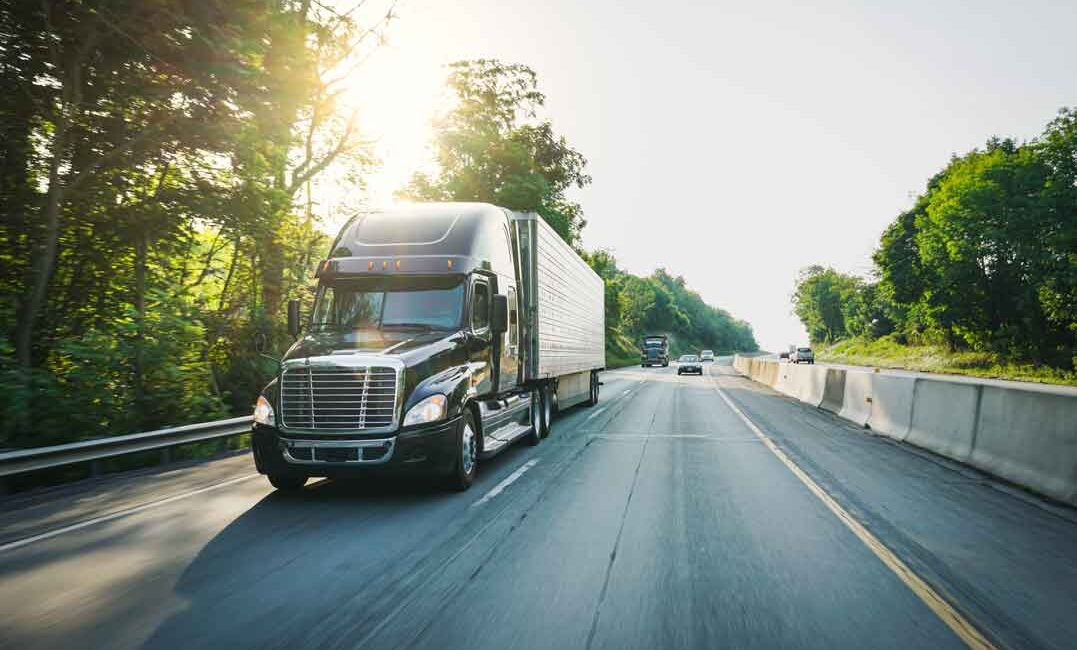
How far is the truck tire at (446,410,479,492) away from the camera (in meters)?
7.77

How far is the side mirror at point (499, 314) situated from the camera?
898cm

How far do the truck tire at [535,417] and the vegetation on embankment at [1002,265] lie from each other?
33840mm

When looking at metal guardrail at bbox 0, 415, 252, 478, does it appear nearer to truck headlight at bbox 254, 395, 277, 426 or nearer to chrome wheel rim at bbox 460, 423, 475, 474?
truck headlight at bbox 254, 395, 277, 426

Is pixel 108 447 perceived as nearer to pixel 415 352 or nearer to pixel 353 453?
pixel 353 453

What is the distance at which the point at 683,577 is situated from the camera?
490 cm

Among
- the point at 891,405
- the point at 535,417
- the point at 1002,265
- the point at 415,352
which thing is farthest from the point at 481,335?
the point at 1002,265

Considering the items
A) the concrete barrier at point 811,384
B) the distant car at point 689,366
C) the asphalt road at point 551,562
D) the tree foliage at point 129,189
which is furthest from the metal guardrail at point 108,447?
the distant car at point 689,366

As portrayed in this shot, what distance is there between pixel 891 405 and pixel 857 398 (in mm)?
2708

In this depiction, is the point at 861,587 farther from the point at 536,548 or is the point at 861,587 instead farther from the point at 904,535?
the point at 536,548

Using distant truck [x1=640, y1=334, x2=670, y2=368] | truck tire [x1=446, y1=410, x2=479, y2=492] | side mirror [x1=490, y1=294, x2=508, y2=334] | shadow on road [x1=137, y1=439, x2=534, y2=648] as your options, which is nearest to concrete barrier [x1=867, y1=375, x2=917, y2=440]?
side mirror [x1=490, y1=294, x2=508, y2=334]

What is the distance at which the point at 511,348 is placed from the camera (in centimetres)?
1054

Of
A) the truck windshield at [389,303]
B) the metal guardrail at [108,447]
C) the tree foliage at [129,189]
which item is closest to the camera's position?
the metal guardrail at [108,447]

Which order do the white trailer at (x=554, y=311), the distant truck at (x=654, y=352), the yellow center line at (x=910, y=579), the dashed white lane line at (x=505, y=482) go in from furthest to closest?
the distant truck at (x=654, y=352), the white trailer at (x=554, y=311), the dashed white lane line at (x=505, y=482), the yellow center line at (x=910, y=579)

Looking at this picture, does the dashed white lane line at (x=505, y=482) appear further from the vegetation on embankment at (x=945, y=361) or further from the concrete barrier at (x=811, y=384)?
the vegetation on embankment at (x=945, y=361)
